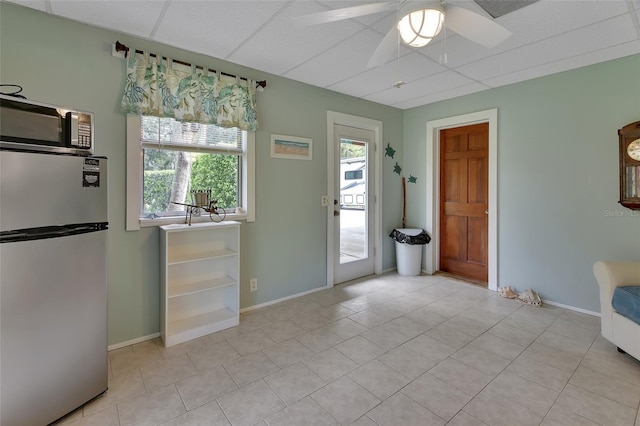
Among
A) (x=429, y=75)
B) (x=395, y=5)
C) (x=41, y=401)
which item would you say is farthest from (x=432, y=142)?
(x=41, y=401)

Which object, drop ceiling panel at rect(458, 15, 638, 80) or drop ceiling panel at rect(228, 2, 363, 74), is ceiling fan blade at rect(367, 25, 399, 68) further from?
drop ceiling panel at rect(458, 15, 638, 80)

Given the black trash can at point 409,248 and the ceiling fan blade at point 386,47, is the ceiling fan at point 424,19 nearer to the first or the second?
the ceiling fan blade at point 386,47

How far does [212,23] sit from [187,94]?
2.12ft

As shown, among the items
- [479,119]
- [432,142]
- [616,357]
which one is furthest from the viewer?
[432,142]

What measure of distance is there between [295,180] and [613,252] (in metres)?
3.26

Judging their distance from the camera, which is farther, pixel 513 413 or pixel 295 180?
pixel 295 180

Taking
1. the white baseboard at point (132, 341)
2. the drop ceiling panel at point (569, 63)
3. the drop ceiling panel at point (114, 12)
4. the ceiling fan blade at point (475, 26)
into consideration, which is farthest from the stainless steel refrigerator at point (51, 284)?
the drop ceiling panel at point (569, 63)

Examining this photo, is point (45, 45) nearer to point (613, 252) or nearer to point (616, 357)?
point (616, 357)

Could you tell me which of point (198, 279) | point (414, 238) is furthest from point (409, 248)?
point (198, 279)

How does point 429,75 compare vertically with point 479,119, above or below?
above

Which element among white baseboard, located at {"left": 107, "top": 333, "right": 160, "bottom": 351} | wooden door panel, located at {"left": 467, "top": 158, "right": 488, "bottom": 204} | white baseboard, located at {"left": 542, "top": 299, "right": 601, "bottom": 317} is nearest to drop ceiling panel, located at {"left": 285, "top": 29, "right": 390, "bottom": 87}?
wooden door panel, located at {"left": 467, "top": 158, "right": 488, "bottom": 204}

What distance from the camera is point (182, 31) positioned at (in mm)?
2352

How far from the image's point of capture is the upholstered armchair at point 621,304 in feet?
6.88

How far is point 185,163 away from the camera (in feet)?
9.17
